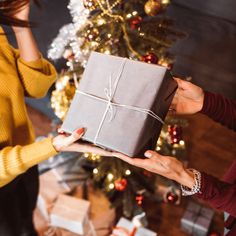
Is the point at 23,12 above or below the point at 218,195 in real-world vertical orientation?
above

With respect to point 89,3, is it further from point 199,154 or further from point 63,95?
point 199,154

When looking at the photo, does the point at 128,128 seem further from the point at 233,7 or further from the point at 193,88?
the point at 233,7

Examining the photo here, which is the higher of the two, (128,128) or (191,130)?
(128,128)

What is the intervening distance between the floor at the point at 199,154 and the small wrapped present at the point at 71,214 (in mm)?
395

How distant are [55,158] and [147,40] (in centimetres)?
104

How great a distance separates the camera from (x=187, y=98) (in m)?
1.03

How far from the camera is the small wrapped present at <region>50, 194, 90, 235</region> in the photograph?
1.62 m

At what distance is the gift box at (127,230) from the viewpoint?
1487 mm

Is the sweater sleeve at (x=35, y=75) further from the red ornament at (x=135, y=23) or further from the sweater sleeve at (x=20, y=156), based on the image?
the red ornament at (x=135, y=23)

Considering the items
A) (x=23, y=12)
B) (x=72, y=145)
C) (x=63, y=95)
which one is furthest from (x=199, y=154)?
(x=23, y=12)

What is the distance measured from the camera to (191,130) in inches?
90.9

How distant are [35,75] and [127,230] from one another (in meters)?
0.92

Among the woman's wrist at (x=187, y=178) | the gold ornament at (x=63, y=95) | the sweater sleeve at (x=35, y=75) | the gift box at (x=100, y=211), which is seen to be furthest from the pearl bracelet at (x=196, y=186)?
the gift box at (x=100, y=211)

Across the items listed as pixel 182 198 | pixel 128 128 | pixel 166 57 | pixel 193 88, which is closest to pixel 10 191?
pixel 128 128
